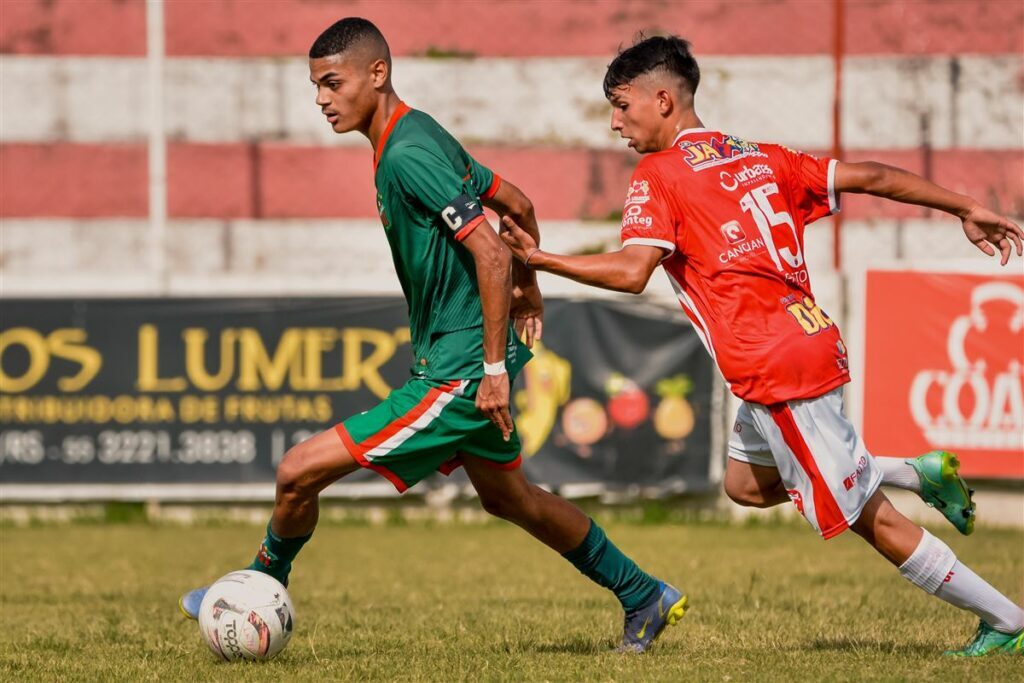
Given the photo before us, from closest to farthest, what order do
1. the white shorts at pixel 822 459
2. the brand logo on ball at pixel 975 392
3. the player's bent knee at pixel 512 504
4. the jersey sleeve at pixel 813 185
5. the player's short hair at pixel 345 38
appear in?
the white shorts at pixel 822 459, the player's short hair at pixel 345 38, the jersey sleeve at pixel 813 185, the player's bent knee at pixel 512 504, the brand logo on ball at pixel 975 392

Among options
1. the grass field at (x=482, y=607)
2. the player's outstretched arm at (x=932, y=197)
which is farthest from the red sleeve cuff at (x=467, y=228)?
the grass field at (x=482, y=607)

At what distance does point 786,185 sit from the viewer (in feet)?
19.2

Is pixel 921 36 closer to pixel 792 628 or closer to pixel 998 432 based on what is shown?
pixel 998 432

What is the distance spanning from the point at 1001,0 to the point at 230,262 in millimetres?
7132

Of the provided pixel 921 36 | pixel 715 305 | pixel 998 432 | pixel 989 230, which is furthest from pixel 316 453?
pixel 921 36

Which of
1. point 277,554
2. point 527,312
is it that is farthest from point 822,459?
point 277,554

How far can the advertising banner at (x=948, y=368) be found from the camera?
→ 37.4 feet

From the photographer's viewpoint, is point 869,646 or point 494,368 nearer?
point 494,368

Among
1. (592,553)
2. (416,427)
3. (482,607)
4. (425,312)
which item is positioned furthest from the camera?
(482,607)

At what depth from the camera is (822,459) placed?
5.52m

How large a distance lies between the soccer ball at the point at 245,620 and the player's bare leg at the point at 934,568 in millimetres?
2249

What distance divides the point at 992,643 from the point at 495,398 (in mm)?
2104

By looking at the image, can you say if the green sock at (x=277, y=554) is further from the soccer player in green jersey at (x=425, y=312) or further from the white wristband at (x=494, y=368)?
the white wristband at (x=494, y=368)

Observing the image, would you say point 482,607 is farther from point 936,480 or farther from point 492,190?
point 936,480
